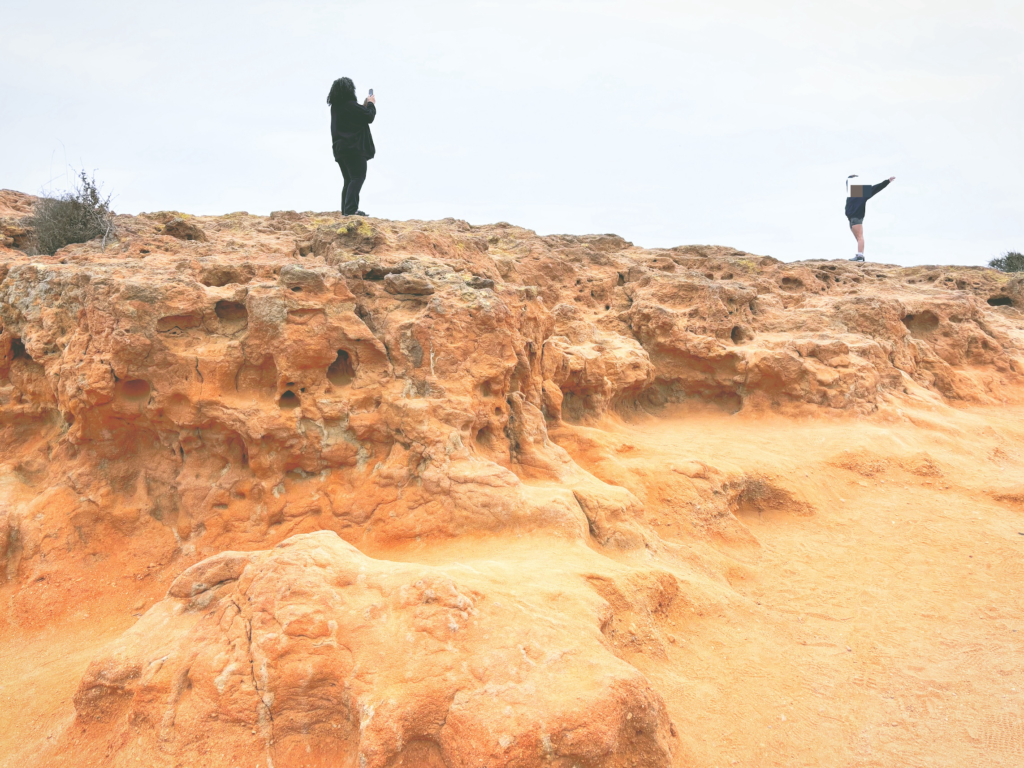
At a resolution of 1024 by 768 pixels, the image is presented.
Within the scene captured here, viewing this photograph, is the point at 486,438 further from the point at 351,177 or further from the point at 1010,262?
the point at 1010,262

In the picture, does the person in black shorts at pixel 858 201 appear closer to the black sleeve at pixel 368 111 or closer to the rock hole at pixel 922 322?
the rock hole at pixel 922 322

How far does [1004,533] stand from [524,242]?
7.01 m

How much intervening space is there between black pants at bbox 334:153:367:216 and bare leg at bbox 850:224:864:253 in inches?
458

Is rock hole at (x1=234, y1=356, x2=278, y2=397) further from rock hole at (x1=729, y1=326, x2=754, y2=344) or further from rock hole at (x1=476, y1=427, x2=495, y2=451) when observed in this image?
rock hole at (x1=729, y1=326, x2=754, y2=344)

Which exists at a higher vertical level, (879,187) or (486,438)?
(879,187)

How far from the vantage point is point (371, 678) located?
2.55 metres

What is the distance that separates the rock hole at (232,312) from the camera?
4.90m

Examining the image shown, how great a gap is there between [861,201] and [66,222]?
1438 centimetres

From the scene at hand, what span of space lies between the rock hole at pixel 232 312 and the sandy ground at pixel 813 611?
2003 mm

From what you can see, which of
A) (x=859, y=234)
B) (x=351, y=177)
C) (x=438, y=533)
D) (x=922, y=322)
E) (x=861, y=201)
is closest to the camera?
(x=438, y=533)

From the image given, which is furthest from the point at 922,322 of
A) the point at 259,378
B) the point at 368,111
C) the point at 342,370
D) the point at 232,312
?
the point at 232,312

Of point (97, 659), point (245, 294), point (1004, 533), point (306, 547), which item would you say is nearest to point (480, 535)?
point (306, 547)

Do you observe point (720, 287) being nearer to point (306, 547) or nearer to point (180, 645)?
point (306, 547)

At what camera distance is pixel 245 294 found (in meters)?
4.92
